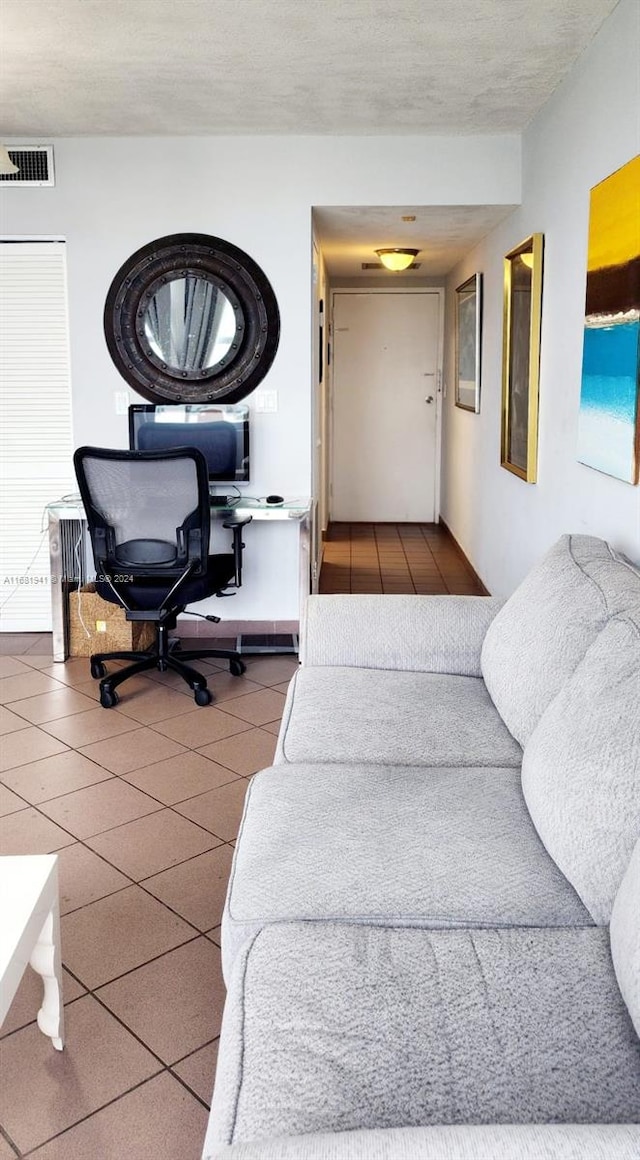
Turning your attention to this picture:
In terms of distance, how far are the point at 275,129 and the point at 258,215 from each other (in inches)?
14.3

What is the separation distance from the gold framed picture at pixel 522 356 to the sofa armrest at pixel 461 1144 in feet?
10.9

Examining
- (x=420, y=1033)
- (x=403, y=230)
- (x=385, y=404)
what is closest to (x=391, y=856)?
(x=420, y=1033)

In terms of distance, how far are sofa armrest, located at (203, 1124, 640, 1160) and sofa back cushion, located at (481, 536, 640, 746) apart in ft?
3.63

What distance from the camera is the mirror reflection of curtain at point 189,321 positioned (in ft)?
14.6

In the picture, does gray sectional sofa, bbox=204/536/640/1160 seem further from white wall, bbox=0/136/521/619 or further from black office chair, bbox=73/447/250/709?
white wall, bbox=0/136/521/619

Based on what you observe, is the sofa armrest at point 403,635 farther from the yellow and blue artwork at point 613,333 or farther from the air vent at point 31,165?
the air vent at point 31,165

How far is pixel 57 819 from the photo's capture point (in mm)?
2771

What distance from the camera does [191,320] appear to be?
4.46 metres

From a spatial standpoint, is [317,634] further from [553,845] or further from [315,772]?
[553,845]

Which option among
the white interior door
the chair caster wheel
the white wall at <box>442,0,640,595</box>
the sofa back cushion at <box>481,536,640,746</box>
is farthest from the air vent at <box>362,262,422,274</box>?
the sofa back cushion at <box>481,536,640,746</box>

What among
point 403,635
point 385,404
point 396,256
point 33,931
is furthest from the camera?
point 385,404

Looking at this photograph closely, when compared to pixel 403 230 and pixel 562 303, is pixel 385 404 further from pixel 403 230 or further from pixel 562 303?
pixel 562 303

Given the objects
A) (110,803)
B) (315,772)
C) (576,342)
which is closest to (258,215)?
(576,342)

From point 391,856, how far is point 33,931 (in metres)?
0.60
